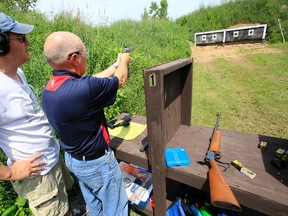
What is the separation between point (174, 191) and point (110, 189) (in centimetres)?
93

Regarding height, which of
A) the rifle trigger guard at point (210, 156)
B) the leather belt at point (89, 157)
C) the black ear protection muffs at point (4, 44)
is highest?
the black ear protection muffs at point (4, 44)

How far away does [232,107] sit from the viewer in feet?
14.6

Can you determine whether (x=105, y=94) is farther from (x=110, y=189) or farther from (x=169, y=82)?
(x=110, y=189)

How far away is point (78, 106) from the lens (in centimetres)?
121

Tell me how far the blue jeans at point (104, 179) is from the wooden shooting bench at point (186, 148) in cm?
25

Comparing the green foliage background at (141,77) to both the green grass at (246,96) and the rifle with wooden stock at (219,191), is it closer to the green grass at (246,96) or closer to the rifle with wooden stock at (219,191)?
the green grass at (246,96)

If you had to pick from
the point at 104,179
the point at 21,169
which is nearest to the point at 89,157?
the point at 104,179

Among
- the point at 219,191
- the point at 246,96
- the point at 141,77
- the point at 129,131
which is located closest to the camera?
the point at 219,191

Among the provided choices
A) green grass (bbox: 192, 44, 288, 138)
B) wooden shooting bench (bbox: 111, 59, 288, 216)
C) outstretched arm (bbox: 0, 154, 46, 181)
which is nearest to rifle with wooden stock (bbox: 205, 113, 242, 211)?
wooden shooting bench (bbox: 111, 59, 288, 216)

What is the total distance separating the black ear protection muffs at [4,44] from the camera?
3.96ft

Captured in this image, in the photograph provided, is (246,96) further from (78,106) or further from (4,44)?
(4,44)

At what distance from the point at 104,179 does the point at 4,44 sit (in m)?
1.22

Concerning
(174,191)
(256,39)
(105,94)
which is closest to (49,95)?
(105,94)

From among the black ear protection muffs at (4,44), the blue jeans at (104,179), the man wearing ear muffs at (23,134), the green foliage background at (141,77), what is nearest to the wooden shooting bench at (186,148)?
the blue jeans at (104,179)
